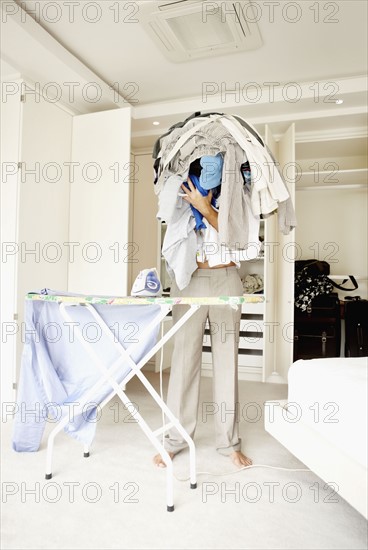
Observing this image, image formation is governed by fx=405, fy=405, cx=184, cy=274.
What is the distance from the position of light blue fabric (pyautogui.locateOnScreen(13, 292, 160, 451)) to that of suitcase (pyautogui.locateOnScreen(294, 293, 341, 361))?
205 centimetres

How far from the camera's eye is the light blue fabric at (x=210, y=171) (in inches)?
69.5

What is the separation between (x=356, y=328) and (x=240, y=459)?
6.58 ft

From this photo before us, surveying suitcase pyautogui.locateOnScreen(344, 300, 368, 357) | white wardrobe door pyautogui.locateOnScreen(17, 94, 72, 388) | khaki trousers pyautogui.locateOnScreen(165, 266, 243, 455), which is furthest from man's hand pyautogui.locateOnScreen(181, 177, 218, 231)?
suitcase pyautogui.locateOnScreen(344, 300, 368, 357)

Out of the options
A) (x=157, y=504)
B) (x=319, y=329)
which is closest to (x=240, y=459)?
(x=157, y=504)

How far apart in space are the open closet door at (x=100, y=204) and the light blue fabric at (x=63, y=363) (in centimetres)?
98

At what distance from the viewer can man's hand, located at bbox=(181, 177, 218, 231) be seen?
181cm

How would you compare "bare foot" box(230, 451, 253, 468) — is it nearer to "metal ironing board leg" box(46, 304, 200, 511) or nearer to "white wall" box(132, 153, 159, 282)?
"metal ironing board leg" box(46, 304, 200, 511)

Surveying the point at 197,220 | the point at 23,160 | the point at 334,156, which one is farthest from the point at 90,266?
the point at 334,156

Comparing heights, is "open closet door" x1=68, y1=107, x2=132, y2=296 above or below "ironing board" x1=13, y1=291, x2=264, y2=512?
above

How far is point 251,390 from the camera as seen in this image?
317cm

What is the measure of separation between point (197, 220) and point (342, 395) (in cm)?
97

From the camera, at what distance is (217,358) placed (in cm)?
191

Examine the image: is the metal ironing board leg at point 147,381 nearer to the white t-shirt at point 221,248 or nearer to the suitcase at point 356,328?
the white t-shirt at point 221,248

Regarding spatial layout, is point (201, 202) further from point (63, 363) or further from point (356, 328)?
point (356, 328)
